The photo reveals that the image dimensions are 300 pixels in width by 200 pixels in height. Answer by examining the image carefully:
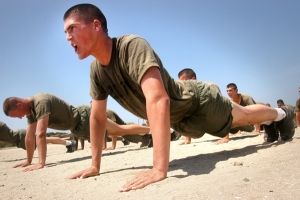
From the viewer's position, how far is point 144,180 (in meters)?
2.45

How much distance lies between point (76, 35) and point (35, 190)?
1431 mm

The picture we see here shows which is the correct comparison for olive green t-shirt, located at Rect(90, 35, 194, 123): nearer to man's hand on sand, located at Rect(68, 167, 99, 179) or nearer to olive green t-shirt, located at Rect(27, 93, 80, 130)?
man's hand on sand, located at Rect(68, 167, 99, 179)

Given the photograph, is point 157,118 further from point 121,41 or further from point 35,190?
point 35,190

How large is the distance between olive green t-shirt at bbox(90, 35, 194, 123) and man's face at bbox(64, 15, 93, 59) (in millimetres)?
231

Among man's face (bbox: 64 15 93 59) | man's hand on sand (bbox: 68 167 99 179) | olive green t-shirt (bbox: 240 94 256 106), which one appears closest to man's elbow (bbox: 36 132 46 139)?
man's hand on sand (bbox: 68 167 99 179)

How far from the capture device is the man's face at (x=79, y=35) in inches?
123

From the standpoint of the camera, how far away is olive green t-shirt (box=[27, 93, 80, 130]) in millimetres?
6414

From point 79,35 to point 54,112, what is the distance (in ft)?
13.4

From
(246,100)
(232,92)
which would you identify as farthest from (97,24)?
(246,100)

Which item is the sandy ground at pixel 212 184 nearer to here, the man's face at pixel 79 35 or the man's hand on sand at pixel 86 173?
the man's hand on sand at pixel 86 173

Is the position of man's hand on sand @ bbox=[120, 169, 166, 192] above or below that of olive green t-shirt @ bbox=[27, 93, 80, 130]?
below

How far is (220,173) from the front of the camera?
2705 mm

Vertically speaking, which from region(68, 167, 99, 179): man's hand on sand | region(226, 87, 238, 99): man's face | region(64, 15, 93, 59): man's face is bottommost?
region(68, 167, 99, 179): man's hand on sand

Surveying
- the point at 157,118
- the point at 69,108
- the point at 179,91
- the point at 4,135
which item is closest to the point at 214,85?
the point at 179,91
